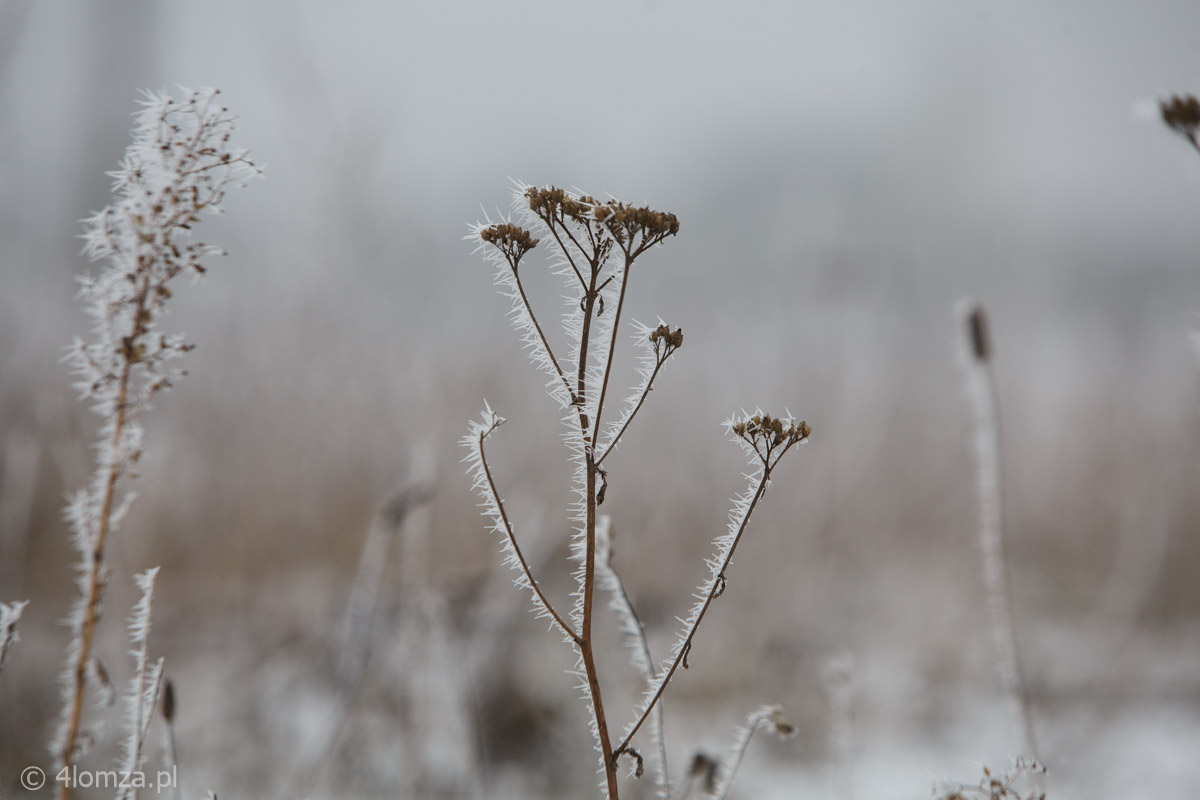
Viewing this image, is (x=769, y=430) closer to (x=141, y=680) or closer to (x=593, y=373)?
(x=593, y=373)

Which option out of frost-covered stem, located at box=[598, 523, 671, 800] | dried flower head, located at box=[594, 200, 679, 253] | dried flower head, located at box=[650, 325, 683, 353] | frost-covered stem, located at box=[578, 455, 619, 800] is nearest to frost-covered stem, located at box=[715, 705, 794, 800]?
frost-covered stem, located at box=[598, 523, 671, 800]

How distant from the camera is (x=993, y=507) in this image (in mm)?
1071

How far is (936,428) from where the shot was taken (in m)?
4.95

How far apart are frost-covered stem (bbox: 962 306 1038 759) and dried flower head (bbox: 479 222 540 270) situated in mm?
→ 833

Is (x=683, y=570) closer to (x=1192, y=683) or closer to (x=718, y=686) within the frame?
(x=718, y=686)

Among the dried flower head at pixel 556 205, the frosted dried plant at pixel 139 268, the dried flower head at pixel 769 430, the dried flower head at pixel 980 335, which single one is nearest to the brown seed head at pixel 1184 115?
the dried flower head at pixel 980 335

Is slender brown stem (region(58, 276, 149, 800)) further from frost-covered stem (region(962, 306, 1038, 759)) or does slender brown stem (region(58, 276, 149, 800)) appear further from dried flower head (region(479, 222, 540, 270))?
frost-covered stem (region(962, 306, 1038, 759))

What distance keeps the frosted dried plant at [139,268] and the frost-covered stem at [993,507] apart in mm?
1155

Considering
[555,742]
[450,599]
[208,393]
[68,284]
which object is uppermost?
[208,393]

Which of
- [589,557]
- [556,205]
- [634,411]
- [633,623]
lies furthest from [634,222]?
[633,623]

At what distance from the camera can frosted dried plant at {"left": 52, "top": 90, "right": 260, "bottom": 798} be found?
0.69 metres

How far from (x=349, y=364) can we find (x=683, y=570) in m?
2.18

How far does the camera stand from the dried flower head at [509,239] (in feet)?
2.38

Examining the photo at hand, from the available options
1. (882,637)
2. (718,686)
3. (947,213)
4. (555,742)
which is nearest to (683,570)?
(718,686)
